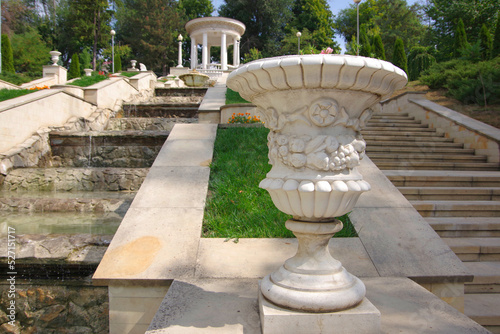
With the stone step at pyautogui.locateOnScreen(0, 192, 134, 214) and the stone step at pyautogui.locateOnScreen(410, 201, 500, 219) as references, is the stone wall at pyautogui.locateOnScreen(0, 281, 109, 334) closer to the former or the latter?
the stone step at pyautogui.locateOnScreen(0, 192, 134, 214)

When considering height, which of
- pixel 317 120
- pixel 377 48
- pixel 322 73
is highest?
pixel 377 48

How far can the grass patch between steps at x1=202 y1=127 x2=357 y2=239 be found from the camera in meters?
3.34

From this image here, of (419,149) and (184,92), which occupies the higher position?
(184,92)

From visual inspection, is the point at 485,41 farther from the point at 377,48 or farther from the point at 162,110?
the point at 162,110

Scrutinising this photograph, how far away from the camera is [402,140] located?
752 centimetres

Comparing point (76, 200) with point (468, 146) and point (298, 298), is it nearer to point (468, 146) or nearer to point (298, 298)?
point (298, 298)

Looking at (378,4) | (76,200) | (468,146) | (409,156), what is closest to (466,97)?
(468,146)

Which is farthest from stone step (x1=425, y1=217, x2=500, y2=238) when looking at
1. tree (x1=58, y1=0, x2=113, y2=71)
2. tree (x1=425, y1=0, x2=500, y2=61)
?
tree (x1=58, y1=0, x2=113, y2=71)

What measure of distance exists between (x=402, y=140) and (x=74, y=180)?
→ 20.6ft

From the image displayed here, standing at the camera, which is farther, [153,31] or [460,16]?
[153,31]

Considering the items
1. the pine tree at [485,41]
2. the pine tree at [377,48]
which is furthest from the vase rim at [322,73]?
the pine tree at [377,48]

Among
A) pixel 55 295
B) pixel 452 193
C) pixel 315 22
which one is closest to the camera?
pixel 55 295

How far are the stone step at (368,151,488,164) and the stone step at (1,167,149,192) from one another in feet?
13.5

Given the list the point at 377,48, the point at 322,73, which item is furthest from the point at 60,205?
the point at 377,48
